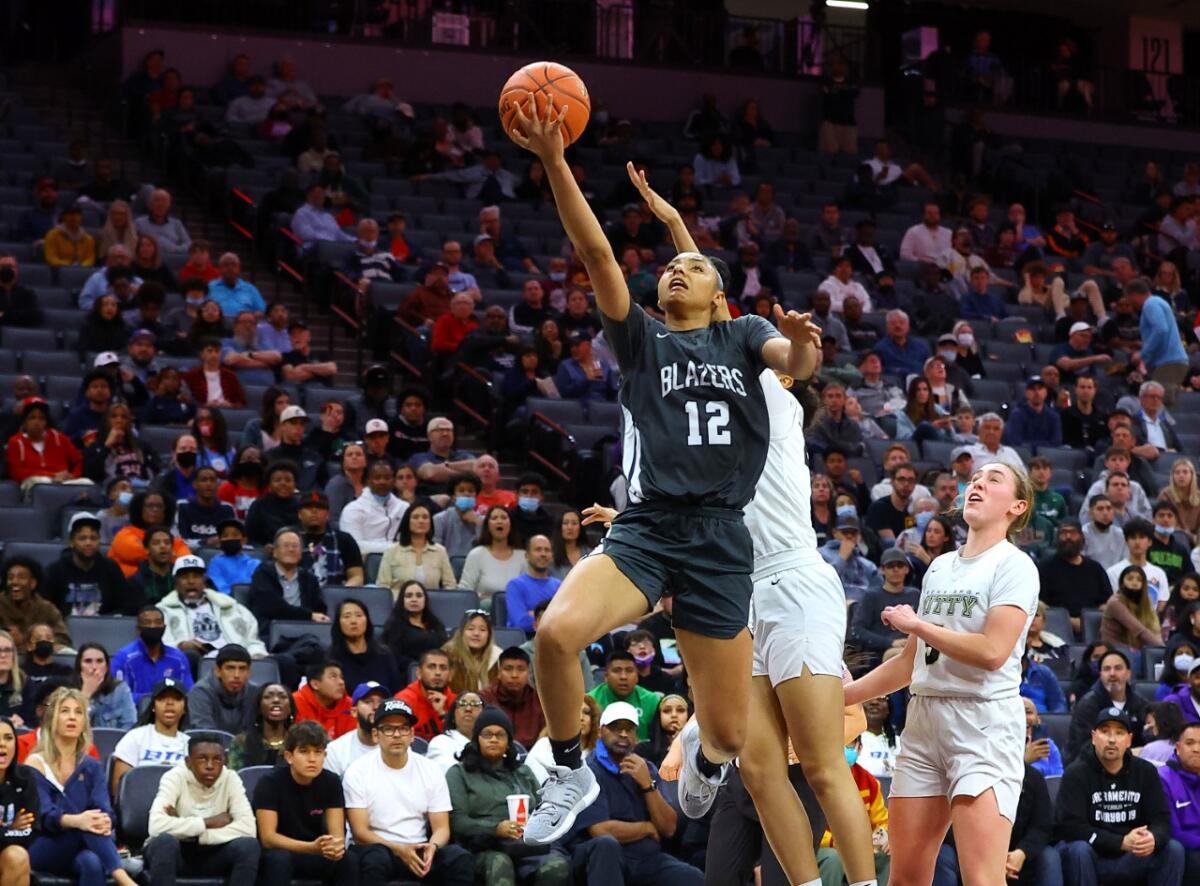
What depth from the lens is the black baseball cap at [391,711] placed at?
985 cm

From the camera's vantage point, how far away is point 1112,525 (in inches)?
552

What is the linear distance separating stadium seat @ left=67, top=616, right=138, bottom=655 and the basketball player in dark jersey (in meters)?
5.68

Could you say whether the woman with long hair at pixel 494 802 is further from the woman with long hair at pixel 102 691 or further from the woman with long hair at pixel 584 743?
the woman with long hair at pixel 102 691

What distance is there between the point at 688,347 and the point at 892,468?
8290 millimetres

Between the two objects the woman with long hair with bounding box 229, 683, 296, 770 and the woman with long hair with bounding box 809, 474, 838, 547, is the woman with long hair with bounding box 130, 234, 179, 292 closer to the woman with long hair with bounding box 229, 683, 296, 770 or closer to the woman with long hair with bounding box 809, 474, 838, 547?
the woman with long hair with bounding box 809, 474, 838, 547

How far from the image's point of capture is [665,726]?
34.8 ft

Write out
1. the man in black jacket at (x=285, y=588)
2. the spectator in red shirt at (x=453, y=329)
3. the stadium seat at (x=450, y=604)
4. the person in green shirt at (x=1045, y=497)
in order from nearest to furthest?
the man in black jacket at (x=285, y=588) → the stadium seat at (x=450, y=604) → the person in green shirt at (x=1045, y=497) → the spectator in red shirt at (x=453, y=329)

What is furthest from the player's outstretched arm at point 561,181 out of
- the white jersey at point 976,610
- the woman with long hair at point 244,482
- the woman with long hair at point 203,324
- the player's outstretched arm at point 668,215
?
the woman with long hair at point 203,324

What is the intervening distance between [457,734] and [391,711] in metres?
0.78

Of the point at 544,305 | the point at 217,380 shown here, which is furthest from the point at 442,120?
the point at 217,380

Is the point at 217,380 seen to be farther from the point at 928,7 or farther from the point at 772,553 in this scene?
the point at 928,7

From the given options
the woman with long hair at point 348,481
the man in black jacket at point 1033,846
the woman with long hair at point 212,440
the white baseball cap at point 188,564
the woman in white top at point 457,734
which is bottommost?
the man in black jacket at point 1033,846

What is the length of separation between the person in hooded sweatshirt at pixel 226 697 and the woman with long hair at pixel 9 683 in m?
0.90

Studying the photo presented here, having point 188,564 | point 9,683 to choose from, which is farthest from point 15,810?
point 188,564
